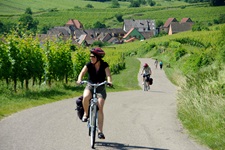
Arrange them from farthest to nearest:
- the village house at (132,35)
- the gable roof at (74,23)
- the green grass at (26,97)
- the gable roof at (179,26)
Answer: the gable roof at (74,23)
the village house at (132,35)
the gable roof at (179,26)
the green grass at (26,97)

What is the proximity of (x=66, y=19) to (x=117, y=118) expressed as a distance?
18546cm

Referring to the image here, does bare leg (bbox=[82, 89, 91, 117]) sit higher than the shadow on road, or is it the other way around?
bare leg (bbox=[82, 89, 91, 117])

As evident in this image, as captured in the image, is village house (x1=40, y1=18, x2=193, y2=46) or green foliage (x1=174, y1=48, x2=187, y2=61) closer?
green foliage (x1=174, y1=48, x2=187, y2=61)

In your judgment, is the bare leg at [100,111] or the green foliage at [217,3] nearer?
the bare leg at [100,111]

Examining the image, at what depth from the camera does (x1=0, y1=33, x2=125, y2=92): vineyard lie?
22448mm

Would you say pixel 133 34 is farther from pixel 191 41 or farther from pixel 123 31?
pixel 191 41

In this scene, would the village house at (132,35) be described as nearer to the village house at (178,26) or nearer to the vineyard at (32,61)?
the village house at (178,26)

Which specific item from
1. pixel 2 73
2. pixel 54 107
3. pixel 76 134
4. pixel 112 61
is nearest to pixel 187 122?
pixel 76 134

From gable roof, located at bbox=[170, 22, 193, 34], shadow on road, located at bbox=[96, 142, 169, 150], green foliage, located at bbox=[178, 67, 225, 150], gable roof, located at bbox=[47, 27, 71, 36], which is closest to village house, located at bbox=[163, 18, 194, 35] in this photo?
gable roof, located at bbox=[170, 22, 193, 34]

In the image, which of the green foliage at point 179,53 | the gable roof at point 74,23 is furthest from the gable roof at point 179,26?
the green foliage at point 179,53

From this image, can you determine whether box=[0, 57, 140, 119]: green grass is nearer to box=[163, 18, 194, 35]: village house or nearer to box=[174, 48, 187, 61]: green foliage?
box=[174, 48, 187, 61]: green foliage

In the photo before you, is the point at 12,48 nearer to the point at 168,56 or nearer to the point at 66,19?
the point at 168,56

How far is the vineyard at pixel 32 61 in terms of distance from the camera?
22448mm

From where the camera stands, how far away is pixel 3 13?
7470 inches
